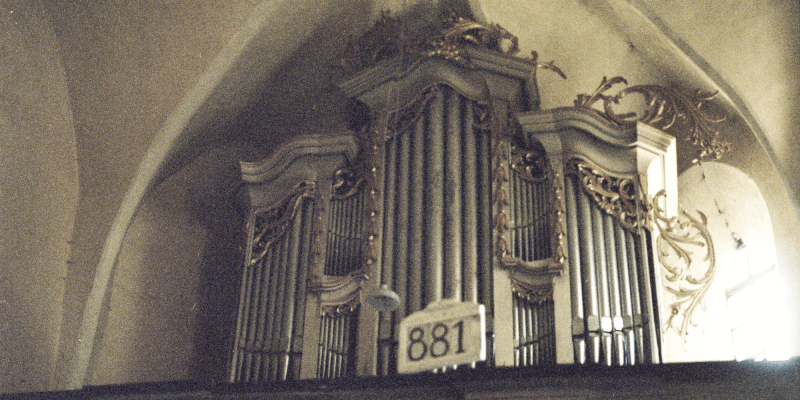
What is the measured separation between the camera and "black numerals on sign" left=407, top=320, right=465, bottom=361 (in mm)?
6402

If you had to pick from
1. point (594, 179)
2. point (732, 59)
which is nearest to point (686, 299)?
point (594, 179)

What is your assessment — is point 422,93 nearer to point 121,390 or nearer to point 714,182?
point 714,182

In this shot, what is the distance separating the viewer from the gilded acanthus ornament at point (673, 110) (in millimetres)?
8695

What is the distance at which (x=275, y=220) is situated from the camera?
870 cm

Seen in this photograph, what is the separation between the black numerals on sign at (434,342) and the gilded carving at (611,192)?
2.16m

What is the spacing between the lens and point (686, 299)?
855 centimetres

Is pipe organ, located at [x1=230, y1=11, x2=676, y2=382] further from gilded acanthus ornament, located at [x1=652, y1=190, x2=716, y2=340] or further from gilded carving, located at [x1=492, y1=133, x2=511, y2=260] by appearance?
gilded acanthus ornament, located at [x1=652, y1=190, x2=716, y2=340]

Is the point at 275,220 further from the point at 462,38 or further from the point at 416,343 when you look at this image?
the point at 416,343

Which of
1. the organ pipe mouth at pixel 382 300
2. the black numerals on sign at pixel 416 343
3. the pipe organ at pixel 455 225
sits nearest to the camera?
the black numerals on sign at pixel 416 343

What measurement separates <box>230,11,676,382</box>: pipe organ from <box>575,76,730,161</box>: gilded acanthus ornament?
322 mm

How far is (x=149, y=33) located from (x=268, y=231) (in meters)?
1.78

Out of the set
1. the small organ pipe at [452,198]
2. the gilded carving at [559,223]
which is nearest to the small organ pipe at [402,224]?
the small organ pipe at [452,198]

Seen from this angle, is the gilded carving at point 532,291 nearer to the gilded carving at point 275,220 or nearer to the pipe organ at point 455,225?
the pipe organ at point 455,225

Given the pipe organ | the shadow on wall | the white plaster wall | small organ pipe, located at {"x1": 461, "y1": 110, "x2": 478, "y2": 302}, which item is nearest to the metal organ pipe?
the pipe organ
